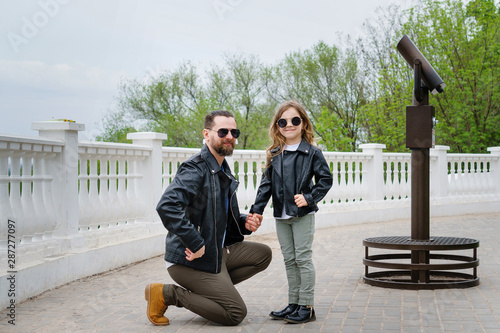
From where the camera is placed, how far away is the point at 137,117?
46.6 meters

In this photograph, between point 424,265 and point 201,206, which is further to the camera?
point 424,265

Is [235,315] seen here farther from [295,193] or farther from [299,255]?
[295,193]

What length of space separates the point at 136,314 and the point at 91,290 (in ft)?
4.00

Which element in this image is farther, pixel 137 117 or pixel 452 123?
pixel 137 117

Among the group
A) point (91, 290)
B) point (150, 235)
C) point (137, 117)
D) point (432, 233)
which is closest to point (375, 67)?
point (137, 117)

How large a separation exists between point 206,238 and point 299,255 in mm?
767

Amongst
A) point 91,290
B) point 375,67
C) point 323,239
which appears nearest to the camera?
point 91,290

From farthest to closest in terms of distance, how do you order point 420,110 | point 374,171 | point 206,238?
1. point 374,171
2. point 420,110
3. point 206,238

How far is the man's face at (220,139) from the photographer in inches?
203

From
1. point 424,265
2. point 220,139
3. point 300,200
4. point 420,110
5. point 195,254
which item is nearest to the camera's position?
point 195,254

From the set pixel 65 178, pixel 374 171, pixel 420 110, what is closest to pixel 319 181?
pixel 420 110

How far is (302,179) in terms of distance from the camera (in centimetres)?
518

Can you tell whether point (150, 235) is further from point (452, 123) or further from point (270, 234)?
point (452, 123)

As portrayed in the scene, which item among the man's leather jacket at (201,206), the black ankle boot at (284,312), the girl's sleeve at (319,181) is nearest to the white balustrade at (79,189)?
the girl's sleeve at (319,181)
